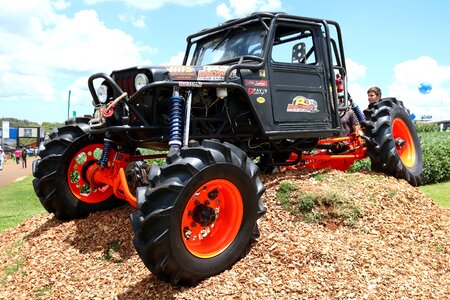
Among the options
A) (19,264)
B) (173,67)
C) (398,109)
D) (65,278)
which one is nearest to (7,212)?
(19,264)

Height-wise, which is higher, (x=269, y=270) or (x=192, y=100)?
(x=192, y=100)

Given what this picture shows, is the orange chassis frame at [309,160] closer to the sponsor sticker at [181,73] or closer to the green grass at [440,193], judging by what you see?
the sponsor sticker at [181,73]

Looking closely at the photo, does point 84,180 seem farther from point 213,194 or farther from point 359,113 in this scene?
point 359,113

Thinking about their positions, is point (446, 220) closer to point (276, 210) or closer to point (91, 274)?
point (276, 210)

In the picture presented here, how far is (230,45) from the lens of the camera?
644 cm

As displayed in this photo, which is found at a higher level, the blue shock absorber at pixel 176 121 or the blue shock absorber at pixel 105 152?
the blue shock absorber at pixel 176 121

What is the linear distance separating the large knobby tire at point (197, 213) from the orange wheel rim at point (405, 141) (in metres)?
4.13

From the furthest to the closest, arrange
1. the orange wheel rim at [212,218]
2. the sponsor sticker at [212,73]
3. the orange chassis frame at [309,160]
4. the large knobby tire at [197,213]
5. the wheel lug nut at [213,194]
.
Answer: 1. the orange chassis frame at [309,160]
2. the sponsor sticker at [212,73]
3. the wheel lug nut at [213,194]
4. the orange wheel rim at [212,218]
5. the large knobby tire at [197,213]

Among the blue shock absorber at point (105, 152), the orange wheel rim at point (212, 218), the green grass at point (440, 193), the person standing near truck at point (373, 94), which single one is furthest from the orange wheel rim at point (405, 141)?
the blue shock absorber at point (105, 152)

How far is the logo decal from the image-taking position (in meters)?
6.07

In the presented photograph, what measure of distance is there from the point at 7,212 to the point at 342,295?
33.4 feet

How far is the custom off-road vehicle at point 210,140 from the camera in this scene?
13.4ft

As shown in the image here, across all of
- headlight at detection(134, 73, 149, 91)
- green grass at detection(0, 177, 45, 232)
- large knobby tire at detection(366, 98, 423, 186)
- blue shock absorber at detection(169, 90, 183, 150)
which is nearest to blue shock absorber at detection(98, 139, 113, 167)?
headlight at detection(134, 73, 149, 91)

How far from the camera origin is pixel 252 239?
4801mm
